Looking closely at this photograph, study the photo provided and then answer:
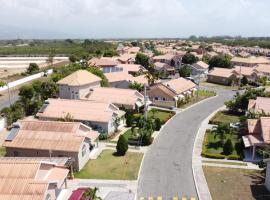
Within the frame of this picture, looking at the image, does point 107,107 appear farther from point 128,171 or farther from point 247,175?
point 247,175

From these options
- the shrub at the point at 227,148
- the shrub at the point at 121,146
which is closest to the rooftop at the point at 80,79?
the shrub at the point at 121,146

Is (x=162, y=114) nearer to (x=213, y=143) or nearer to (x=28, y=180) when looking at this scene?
(x=213, y=143)

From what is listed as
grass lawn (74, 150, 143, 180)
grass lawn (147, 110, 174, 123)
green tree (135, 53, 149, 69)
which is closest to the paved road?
grass lawn (74, 150, 143, 180)

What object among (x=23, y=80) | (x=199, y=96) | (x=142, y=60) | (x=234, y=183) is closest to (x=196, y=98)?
(x=199, y=96)

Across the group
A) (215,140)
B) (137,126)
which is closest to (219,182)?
(215,140)

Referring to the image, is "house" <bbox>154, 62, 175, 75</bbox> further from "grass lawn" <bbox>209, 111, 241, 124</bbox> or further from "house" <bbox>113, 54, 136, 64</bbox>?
"grass lawn" <bbox>209, 111, 241, 124</bbox>

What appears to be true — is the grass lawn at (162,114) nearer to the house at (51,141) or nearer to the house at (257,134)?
the house at (257,134)
